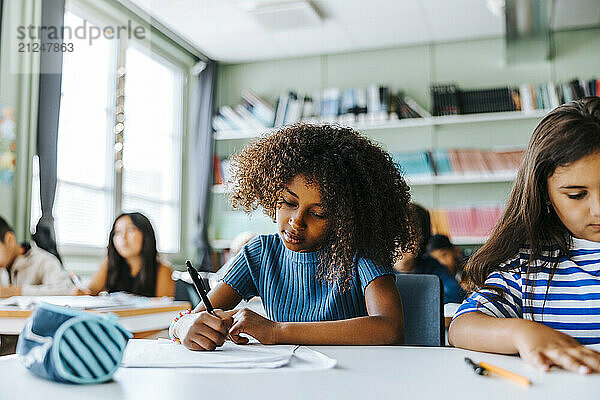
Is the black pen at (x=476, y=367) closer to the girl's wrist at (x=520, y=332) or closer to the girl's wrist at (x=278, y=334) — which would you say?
the girl's wrist at (x=520, y=332)

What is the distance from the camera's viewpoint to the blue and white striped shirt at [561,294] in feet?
3.84

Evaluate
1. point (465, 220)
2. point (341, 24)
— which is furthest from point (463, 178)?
point (341, 24)

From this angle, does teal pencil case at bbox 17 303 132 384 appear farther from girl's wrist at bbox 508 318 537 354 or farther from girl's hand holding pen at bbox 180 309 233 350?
girl's wrist at bbox 508 318 537 354

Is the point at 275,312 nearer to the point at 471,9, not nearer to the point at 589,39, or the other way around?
the point at 471,9

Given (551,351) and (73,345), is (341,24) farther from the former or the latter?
(73,345)

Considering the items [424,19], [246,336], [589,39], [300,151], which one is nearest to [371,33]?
[424,19]

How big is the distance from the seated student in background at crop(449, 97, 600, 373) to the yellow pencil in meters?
0.25

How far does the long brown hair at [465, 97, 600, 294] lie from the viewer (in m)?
1.17

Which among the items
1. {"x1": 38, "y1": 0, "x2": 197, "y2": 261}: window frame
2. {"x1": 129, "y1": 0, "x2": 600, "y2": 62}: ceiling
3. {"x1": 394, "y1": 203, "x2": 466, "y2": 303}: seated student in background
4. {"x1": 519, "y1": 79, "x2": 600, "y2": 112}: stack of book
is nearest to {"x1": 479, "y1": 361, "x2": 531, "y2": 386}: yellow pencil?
{"x1": 394, "y1": 203, "x2": 466, "y2": 303}: seated student in background

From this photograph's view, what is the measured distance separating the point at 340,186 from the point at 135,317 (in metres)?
1.18

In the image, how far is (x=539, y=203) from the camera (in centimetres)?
120

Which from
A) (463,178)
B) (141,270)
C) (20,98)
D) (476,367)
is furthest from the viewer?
(463,178)

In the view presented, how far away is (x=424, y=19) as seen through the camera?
4887mm

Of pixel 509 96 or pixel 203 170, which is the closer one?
pixel 509 96
